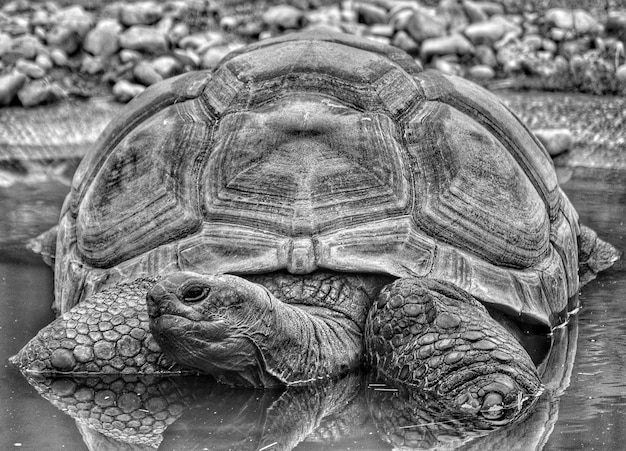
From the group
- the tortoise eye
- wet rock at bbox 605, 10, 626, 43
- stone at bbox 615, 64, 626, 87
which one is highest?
the tortoise eye

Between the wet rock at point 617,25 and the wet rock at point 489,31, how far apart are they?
0.89 metres

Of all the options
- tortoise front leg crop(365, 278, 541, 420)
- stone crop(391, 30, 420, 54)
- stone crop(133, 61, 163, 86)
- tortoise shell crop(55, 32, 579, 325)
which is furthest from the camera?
stone crop(391, 30, 420, 54)

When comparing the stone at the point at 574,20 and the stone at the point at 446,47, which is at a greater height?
the stone at the point at 574,20

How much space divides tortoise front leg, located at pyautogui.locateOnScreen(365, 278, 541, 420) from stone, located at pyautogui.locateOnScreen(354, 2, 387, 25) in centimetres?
858

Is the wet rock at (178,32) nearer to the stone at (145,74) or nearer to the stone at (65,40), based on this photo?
the stone at (65,40)

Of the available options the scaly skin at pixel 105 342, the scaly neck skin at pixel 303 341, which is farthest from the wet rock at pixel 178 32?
the scaly neck skin at pixel 303 341

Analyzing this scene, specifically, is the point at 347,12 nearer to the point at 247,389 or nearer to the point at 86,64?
the point at 86,64

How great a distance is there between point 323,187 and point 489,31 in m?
7.41

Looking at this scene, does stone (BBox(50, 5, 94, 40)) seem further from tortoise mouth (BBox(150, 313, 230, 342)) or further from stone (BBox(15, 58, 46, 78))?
tortoise mouth (BBox(150, 313, 230, 342))

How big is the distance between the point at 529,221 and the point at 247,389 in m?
1.46

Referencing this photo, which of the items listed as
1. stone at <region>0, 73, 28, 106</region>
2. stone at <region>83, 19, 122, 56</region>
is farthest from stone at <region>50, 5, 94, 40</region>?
stone at <region>0, 73, 28, 106</region>

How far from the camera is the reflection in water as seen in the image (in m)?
3.97

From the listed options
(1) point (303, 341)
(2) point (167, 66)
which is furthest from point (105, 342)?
(2) point (167, 66)

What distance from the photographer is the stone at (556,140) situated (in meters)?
8.90
